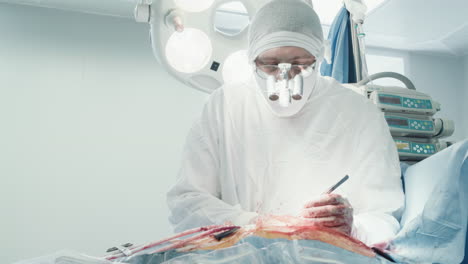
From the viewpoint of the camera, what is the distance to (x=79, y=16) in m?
3.55

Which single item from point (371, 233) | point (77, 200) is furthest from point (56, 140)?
point (371, 233)

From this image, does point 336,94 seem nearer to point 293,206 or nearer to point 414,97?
point 293,206

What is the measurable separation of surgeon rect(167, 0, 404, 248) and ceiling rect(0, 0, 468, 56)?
7.13ft

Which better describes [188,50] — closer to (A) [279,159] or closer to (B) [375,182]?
(A) [279,159]

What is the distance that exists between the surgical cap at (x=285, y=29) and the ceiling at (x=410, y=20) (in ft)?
6.95

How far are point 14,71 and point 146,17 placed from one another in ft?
7.73

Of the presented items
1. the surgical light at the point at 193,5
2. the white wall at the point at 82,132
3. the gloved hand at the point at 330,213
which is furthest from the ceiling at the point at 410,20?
the gloved hand at the point at 330,213

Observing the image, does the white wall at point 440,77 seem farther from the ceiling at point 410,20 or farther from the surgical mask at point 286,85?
the surgical mask at point 286,85

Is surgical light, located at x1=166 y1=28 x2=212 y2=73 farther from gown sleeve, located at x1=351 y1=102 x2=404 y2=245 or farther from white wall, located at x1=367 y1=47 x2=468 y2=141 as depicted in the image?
white wall, located at x1=367 y1=47 x2=468 y2=141

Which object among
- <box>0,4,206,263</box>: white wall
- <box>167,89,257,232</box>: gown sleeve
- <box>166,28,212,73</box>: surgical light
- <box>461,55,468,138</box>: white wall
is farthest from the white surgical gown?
<box>461,55,468,138</box>: white wall

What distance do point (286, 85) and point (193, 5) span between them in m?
0.45

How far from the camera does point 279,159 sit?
55.0 inches

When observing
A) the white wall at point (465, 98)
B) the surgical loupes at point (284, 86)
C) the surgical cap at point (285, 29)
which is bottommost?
the surgical loupes at point (284, 86)

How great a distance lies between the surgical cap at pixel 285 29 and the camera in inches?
54.2
